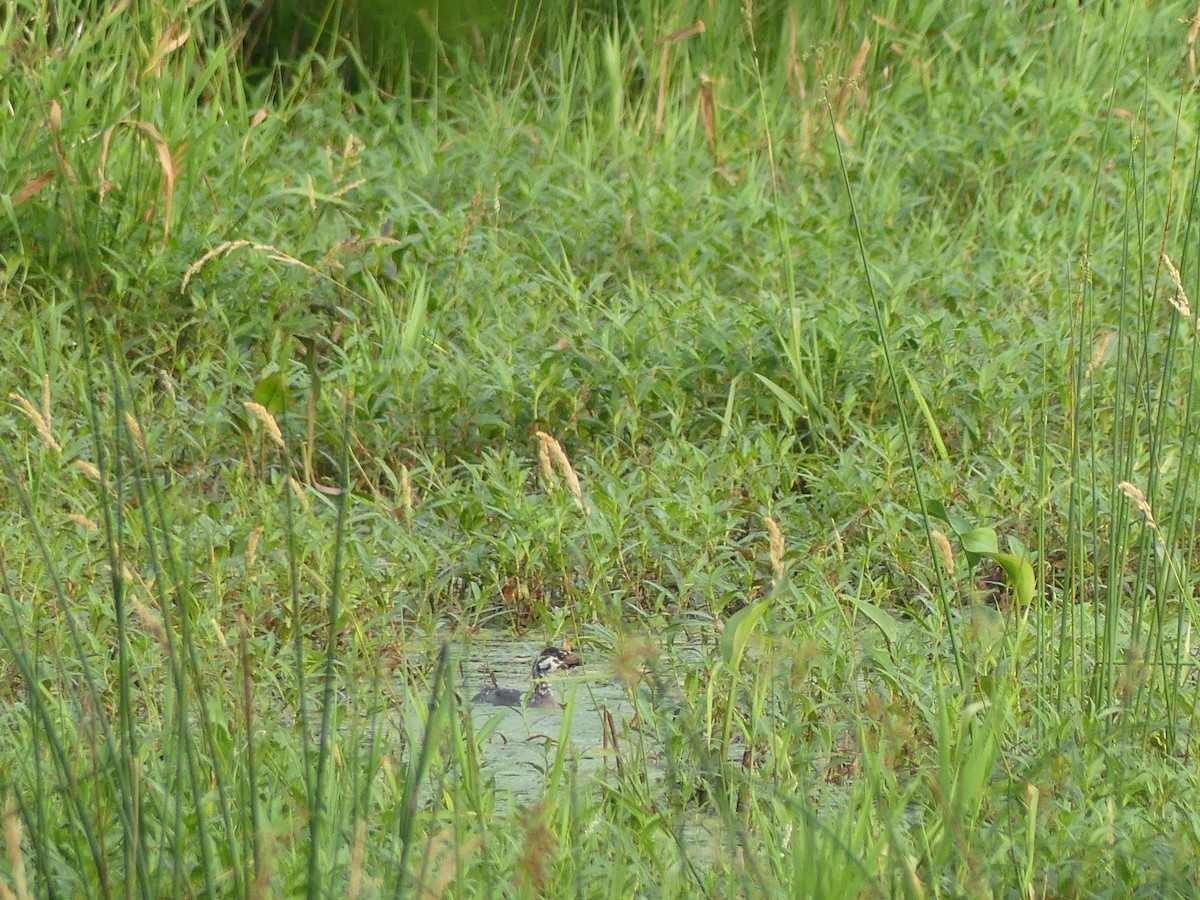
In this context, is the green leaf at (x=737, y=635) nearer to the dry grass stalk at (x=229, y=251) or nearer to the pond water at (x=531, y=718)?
the pond water at (x=531, y=718)

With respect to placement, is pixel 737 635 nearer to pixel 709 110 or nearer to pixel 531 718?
pixel 531 718

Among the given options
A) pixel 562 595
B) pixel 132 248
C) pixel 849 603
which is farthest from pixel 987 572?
pixel 132 248

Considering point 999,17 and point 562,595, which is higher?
point 999,17

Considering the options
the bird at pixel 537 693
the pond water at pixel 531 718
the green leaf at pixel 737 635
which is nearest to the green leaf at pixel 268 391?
the pond water at pixel 531 718

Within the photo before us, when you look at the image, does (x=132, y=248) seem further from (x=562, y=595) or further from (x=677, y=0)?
(x=677, y=0)

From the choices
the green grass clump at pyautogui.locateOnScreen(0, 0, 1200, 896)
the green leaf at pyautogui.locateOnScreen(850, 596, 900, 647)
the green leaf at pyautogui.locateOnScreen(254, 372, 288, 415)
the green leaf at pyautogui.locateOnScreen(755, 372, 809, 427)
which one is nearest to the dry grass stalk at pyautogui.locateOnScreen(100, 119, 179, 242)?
the green grass clump at pyautogui.locateOnScreen(0, 0, 1200, 896)

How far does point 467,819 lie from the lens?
→ 68.2 inches

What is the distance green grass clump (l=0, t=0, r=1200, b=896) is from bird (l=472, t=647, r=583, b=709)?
51 mm

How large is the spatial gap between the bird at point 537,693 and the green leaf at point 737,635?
293 mm

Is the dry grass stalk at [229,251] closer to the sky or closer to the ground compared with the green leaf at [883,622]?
closer to the sky

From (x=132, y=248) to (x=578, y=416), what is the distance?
1.21 m

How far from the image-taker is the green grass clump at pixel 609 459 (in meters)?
1.70

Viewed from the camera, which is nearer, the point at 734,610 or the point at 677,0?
the point at 734,610

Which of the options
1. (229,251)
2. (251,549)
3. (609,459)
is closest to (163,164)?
(229,251)
